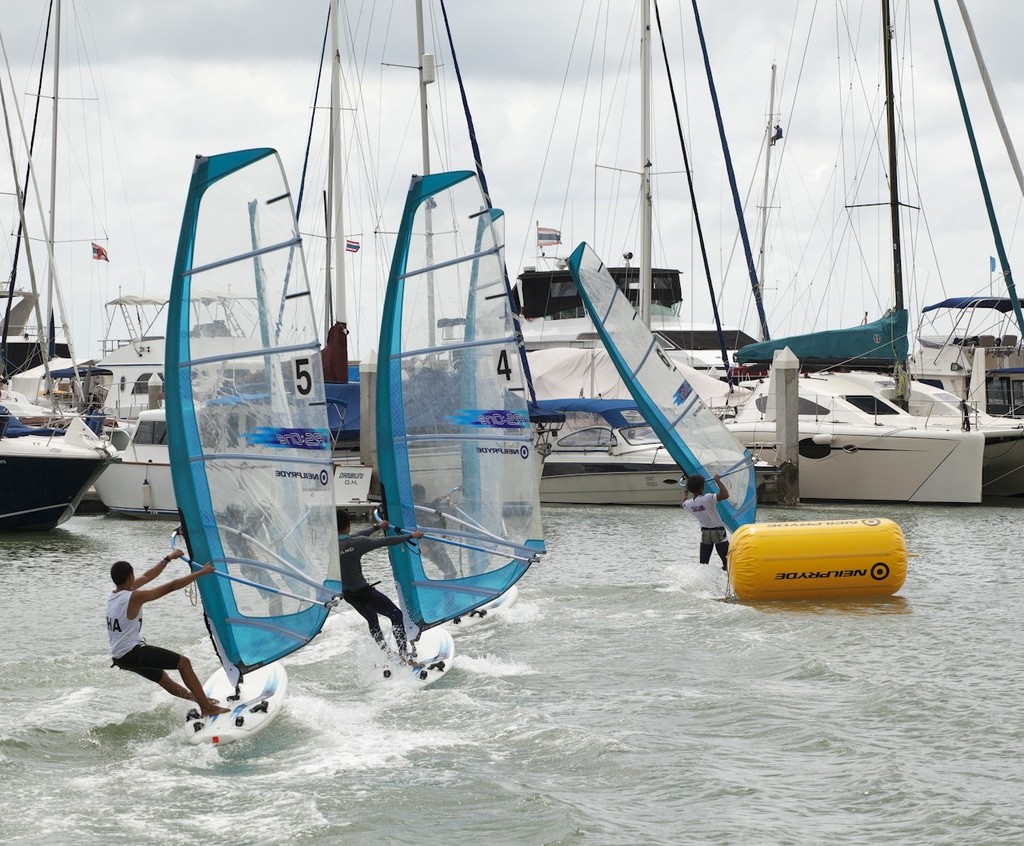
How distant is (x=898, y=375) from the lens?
27.8 m

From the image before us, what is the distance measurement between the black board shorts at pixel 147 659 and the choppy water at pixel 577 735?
0.55 meters

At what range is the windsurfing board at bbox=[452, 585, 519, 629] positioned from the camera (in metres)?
13.4

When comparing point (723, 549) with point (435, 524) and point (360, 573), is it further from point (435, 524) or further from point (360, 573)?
point (360, 573)

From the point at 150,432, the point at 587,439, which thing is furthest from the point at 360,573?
the point at 587,439

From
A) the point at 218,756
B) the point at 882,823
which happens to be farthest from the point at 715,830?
the point at 218,756

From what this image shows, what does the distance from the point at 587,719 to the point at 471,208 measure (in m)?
4.39

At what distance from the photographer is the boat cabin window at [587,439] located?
88.0 feet

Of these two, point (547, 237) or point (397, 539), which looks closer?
point (397, 539)

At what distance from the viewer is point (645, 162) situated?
29.4m

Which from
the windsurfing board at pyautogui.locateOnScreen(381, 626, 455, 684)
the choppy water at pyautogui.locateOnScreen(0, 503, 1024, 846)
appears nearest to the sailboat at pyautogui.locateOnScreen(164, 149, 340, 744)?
the choppy water at pyautogui.locateOnScreen(0, 503, 1024, 846)

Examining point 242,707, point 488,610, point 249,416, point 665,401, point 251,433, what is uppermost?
point 249,416

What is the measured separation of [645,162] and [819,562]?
16.7 meters

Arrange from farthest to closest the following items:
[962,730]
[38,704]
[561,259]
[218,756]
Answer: [561,259]
[38,704]
[962,730]
[218,756]

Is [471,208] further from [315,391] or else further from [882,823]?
[882,823]
